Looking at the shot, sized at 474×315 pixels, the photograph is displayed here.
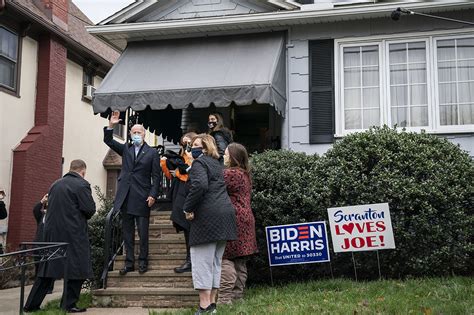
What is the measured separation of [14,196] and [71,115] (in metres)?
3.81

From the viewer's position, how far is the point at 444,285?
7023 millimetres

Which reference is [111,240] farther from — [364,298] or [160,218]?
[364,298]

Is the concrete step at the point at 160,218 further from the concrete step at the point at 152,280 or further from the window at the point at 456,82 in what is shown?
the window at the point at 456,82

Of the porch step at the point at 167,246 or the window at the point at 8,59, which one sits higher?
the window at the point at 8,59

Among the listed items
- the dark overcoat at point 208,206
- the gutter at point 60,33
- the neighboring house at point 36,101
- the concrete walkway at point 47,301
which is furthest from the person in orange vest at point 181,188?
the gutter at point 60,33

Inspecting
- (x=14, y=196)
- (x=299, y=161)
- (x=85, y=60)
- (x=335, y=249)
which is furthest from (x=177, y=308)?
(x=85, y=60)

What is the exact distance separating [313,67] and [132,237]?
4.99m

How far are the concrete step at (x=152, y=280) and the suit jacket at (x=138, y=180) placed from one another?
0.83 meters

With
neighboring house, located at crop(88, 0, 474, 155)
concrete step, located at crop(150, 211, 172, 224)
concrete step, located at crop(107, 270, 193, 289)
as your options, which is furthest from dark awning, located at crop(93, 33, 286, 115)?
concrete step, located at crop(107, 270, 193, 289)

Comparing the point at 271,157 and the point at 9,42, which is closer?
the point at 271,157

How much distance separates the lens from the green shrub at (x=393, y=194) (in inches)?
306

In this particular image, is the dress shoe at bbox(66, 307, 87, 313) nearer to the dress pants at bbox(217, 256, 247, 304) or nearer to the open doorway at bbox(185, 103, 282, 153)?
the dress pants at bbox(217, 256, 247, 304)

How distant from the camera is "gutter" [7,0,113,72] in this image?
13567 millimetres

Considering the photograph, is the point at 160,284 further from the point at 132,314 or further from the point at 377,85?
the point at 377,85
